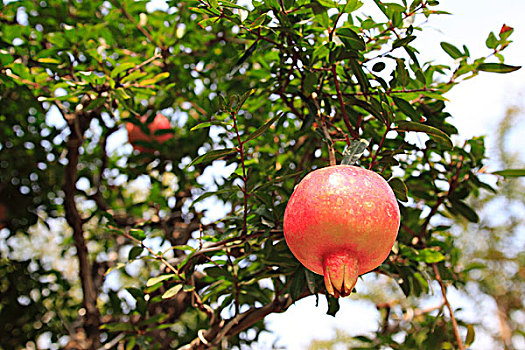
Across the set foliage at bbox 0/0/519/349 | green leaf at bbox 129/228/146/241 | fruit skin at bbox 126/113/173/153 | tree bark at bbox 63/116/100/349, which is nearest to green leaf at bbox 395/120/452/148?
foliage at bbox 0/0/519/349

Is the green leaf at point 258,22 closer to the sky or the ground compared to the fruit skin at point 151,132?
closer to the sky

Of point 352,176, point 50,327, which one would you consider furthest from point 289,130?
point 50,327

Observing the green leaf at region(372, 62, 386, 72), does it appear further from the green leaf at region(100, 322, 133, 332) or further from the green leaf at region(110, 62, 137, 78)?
the green leaf at region(100, 322, 133, 332)

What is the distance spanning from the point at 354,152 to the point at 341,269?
271mm

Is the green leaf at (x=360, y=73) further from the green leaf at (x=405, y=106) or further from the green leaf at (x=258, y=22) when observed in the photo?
the green leaf at (x=258, y=22)

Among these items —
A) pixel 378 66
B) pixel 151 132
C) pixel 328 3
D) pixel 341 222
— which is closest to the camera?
pixel 341 222

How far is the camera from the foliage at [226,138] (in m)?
1.22

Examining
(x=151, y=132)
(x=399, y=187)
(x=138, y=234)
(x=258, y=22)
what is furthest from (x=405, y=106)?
(x=151, y=132)

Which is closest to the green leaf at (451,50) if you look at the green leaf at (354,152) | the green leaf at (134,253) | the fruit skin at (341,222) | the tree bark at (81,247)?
the green leaf at (354,152)

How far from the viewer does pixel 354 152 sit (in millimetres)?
997

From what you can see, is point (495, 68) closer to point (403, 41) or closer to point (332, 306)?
point (403, 41)

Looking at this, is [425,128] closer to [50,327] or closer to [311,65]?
[311,65]

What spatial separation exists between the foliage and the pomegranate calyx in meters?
0.23

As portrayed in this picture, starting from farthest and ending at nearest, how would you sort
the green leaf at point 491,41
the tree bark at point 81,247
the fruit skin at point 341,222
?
1. the tree bark at point 81,247
2. the green leaf at point 491,41
3. the fruit skin at point 341,222
